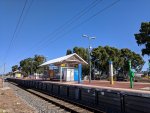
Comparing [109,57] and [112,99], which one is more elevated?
[109,57]

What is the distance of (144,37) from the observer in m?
49.1

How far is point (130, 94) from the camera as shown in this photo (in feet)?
41.5

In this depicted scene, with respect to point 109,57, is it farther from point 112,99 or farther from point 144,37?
point 112,99

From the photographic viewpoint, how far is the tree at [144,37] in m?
48.6

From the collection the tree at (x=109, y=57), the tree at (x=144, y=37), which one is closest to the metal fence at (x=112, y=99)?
the tree at (x=144, y=37)

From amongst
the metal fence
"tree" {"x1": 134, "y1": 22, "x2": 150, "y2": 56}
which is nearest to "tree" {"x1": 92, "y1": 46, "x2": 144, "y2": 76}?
"tree" {"x1": 134, "y1": 22, "x2": 150, "y2": 56}

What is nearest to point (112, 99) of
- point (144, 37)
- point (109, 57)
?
point (144, 37)

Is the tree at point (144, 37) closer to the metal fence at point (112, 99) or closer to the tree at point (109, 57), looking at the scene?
the metal fence at point (112, 99)

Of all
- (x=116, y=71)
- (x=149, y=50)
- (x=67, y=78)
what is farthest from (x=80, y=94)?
(x=116, y=71)

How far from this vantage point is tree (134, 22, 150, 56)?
48625mm

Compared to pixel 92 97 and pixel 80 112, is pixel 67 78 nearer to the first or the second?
pixel 92 97

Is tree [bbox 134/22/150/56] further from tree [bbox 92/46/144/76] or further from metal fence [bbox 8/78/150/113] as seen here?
tree [bbox 92/46/144/76]

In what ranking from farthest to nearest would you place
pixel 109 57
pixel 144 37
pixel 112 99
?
pixel 109 57 → pixel 144 37 → pixel 112 99

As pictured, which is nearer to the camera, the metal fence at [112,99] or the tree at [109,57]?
the metal fence at [112,99]
